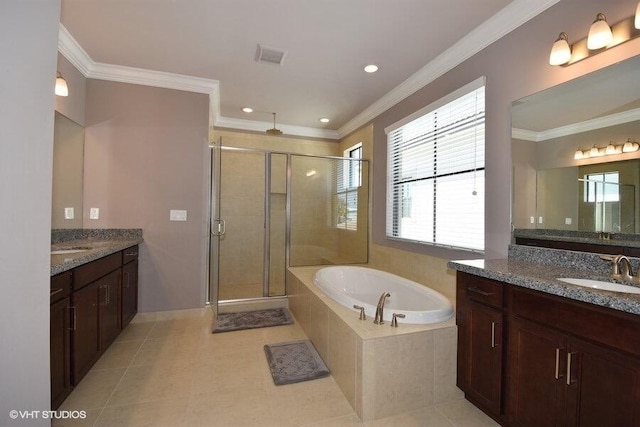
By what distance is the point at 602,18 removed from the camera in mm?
1385

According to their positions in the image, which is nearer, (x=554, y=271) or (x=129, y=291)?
(x=554, y=271)

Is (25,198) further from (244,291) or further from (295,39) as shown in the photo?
(244,291)

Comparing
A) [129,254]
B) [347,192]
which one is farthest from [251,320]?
[347,192]

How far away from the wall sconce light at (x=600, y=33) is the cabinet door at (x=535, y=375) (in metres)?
1.42

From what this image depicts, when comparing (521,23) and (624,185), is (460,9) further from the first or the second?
(624,185)

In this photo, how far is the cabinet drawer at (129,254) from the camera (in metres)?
2.51

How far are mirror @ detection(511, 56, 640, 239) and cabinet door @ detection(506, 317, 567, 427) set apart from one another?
70cm

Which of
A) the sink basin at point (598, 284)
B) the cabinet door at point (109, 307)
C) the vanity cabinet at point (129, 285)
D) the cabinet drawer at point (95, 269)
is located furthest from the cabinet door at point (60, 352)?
the sink basin at point (598, 284)

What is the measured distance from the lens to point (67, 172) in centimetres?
258

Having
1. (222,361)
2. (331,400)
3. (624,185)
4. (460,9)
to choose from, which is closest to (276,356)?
(222,361)

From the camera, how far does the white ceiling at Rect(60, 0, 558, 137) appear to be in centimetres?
190

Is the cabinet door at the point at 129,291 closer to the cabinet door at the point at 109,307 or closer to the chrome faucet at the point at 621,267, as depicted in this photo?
the cabinet door at the point at 109,307

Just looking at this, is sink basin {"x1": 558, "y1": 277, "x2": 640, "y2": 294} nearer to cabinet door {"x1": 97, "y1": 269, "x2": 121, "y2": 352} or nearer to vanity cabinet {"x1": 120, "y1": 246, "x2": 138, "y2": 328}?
cabinet door {"x1": 97, "y1": 269, "x2": 121, "y2": 352}

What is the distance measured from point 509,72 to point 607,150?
2.64ft
